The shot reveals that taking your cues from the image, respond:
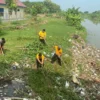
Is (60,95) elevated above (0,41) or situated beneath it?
situated beneath

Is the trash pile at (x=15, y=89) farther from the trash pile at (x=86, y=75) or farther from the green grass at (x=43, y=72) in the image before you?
the trash pile at (x=86, y=75)

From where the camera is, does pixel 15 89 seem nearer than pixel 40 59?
Yes

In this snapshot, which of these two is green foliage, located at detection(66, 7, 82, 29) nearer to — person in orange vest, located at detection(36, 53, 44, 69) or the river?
the river

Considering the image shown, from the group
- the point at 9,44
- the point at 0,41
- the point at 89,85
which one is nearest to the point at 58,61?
the point at 89,85

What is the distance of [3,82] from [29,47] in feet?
19.4

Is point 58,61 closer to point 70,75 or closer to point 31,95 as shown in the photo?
point 70,75

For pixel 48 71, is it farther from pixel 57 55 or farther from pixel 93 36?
pixel 93 36

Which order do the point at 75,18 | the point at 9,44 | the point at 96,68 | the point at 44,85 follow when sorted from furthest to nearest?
the point at 75,18
the point at 9,44
the point at 96,68
the point at 44,85

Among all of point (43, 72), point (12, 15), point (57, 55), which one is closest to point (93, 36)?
point (12, 15)

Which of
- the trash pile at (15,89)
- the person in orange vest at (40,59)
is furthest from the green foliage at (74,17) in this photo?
the trash pile at (15,89)

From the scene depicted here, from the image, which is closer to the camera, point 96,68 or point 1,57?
point 1,57

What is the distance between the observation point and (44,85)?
1290 centimetres

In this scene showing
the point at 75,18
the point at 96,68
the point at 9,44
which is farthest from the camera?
the point at 75,18

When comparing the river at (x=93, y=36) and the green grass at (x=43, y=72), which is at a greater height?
the green grass at (x=43, y=72)
